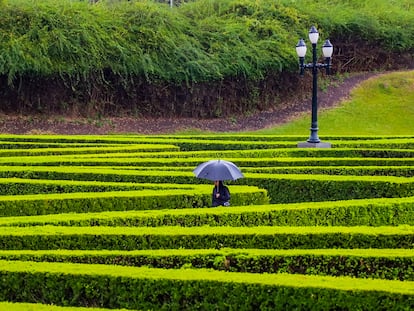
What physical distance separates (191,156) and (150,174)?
A: 312cm

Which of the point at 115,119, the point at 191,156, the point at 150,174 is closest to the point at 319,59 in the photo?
the point at 115,119

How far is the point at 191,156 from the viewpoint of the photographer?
47.5 ft

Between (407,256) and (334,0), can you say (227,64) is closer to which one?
(334,0)

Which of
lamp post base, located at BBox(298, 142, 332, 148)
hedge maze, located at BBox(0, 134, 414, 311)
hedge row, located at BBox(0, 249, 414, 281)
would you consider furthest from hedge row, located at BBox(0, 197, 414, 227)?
lamp post base, located at BBox(298, 142, 332, 148)

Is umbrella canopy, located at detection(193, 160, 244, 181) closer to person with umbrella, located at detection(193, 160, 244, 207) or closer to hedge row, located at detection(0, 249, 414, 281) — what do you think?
person with umbrella, located at detection(193, 160, 244, 207)

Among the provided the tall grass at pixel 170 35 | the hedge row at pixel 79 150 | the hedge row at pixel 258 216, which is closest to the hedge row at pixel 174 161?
the hedge row at pixel 79 150

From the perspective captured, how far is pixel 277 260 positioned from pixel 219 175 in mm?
3285

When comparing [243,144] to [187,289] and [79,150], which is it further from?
[187,289]

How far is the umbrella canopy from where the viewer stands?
31.7ft

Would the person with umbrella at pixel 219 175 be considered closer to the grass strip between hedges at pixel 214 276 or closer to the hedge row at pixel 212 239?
the hedge row at pixel 212 239

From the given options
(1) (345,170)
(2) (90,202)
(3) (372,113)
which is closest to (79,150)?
(2) (90,202)

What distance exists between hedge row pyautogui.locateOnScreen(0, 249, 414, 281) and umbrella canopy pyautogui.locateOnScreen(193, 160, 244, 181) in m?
3.11

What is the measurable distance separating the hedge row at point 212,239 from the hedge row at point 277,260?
0.58m

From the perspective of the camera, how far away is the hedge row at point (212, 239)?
722 cm
